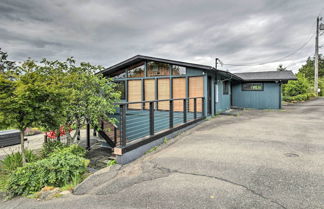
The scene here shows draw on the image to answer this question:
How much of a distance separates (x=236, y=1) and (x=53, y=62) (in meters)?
8.50

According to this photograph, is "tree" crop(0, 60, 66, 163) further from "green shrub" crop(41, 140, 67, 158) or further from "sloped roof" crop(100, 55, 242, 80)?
"sloped roof" crop(100, 55, 242, 80)

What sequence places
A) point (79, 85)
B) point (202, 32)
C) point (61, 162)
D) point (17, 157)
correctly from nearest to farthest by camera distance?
point (61, 162)
point (17, 157)
point (79, 85)
point (202, 32)

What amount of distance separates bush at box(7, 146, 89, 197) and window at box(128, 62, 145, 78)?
7.05m

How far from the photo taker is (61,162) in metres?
3.23

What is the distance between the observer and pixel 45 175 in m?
3.05

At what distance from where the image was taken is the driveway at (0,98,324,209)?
2.16 meters

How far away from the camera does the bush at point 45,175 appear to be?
283 centimetres

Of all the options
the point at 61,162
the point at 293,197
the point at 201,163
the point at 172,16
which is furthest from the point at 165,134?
the point at 172,16

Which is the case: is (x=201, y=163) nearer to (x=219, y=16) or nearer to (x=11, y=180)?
(x=11, y=180)

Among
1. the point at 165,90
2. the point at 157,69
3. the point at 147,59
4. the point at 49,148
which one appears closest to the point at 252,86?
the point at 165,90

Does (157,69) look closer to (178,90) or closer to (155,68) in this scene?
(155,68)

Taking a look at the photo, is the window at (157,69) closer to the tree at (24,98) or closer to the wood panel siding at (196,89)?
the wood panel siding at (196,89)

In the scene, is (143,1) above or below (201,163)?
above

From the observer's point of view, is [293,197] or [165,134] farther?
[165,134]
